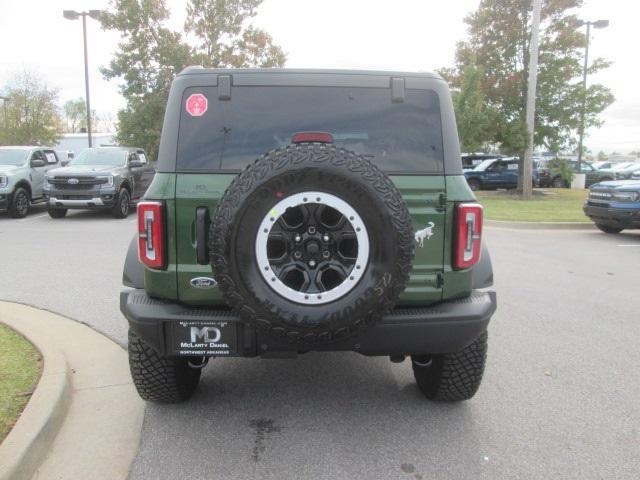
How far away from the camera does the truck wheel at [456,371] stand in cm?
334

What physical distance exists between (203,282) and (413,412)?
1.60 meters

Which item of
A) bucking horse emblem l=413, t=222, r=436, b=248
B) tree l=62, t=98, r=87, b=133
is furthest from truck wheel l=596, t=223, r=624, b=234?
tree l=62, t=98, r=87, b=133

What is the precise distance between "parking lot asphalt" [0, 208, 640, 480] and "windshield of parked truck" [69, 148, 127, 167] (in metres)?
9.17

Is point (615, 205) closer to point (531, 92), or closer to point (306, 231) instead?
point (531, 92)

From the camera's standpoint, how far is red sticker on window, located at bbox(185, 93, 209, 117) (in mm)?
3066

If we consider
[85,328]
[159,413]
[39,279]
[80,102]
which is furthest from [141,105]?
[80,102]

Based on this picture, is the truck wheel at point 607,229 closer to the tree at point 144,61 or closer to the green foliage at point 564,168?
the green foliage at point 564,168

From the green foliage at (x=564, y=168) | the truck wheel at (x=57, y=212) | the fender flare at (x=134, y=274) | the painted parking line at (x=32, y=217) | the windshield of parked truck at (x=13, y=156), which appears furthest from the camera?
the green foliage at (x=564, y=168)

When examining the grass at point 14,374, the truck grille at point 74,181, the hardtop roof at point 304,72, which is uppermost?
the hardtop roof at point 304,72

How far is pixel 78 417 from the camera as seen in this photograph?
3.33 m

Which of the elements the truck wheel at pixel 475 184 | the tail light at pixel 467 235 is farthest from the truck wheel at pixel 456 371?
the truck wheel at pixel 475 184

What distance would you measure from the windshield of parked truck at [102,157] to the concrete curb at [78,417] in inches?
428

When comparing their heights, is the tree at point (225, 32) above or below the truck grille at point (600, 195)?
above

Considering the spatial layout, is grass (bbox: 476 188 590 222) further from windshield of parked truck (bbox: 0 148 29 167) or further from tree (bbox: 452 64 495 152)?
windshield of parked truck (bbox: 0 148 29 167)
